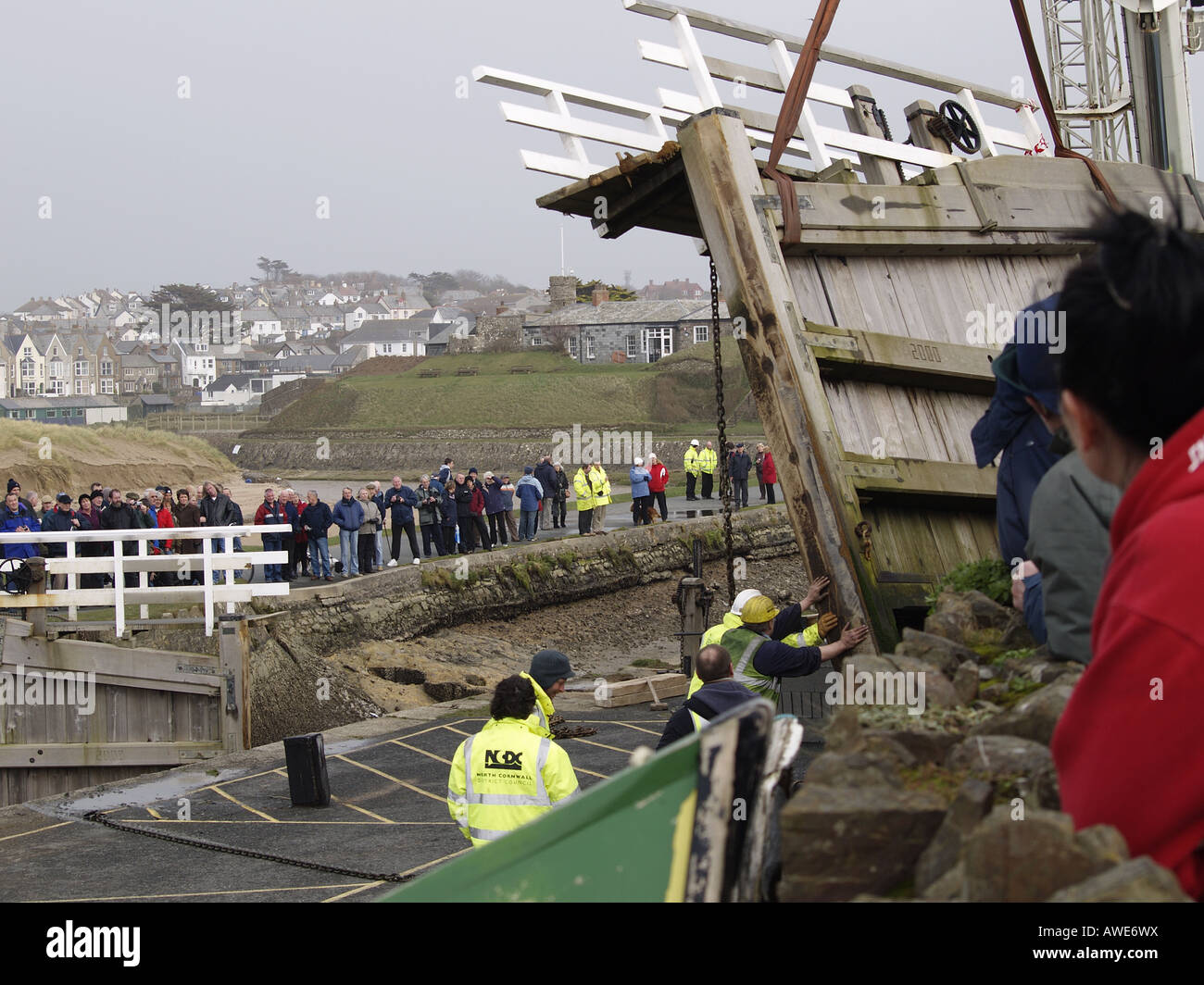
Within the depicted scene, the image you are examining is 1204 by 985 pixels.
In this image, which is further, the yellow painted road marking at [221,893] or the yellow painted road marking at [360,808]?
the yellow painted road marking at [360,808]

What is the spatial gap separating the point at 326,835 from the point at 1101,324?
28.6 feet

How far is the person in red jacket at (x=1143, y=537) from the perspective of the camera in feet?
4.71

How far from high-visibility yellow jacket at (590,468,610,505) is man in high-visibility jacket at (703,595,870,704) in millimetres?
18997

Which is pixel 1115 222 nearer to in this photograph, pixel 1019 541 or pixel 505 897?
pixel 505 897

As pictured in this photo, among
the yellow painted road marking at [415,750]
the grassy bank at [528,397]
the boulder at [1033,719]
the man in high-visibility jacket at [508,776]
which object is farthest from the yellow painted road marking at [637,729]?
the grassy bank at [528,397]

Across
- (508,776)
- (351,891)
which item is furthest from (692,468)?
(508,776)

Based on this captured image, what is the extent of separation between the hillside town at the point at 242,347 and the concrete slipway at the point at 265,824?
77.5 metres

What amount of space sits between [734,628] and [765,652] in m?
0.32

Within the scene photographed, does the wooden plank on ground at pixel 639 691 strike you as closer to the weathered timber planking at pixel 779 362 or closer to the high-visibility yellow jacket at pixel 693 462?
the weathered timber planking at pixel 779 362

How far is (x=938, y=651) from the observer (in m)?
4.00

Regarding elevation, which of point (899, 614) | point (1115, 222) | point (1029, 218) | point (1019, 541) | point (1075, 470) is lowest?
point (899, 614)
